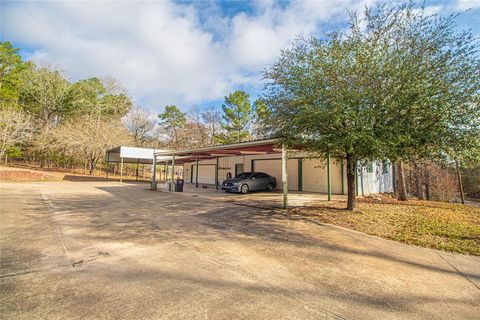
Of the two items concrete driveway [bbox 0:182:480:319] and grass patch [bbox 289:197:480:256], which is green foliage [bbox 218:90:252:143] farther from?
concrete driveway [bbox 0:182:480:319]

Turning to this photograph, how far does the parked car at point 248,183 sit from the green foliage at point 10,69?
29533mm

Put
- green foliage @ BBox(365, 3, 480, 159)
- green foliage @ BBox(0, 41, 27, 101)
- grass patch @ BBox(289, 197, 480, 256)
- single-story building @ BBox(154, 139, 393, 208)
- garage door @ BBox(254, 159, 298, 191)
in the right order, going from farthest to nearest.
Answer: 1. green foliage @ BBox(0, 41, 27, 101)
2. garage door @ BBox(254, 159, 298, 191)
3. single-story building @ BBox(154, 139, 393, 208)
4. green foliage @ BBox(365, 3, 480, 159)
5. grass patch @ BBox(289, 197, 480, 256)

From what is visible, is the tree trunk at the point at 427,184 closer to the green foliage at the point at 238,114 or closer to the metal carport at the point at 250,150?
the metal carport at the point at 250,150

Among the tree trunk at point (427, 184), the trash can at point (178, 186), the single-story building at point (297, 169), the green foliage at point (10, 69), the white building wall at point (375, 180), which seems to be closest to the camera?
the single-story building at point (297, 169)

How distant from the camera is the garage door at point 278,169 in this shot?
1623 cm

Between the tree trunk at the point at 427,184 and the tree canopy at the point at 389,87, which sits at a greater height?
the tree canopy at the point at 389,87

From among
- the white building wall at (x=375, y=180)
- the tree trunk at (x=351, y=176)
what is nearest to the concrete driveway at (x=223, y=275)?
the tree trunk at (x=351, y=176)

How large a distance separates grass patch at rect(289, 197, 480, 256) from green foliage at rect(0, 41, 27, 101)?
3540 centimetres

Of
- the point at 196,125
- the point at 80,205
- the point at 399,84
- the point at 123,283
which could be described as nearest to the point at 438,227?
the point at 399,84

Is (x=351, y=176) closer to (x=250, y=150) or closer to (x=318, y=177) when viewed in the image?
(x=250, y=150)

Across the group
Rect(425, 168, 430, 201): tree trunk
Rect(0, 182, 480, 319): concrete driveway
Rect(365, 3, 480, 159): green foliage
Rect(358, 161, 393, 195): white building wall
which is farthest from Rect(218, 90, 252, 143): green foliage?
Rect(0, 182, 480, 319): concrete driveway

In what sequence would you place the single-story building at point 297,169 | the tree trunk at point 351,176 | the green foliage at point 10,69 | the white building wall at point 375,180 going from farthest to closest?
the green foliage at point 10,69
the white building wall at point 375,180
the single-story building at point 297,169
the tree trunk at point 351,176

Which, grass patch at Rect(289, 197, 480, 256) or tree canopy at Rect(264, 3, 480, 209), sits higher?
tree canopy at Rect(264, 3, 480, 209)

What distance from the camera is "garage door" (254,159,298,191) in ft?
53.3
